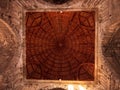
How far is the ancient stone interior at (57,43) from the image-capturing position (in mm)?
8773

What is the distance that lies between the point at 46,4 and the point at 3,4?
144 centimetres

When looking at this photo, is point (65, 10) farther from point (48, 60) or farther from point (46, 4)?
point (48, 60)

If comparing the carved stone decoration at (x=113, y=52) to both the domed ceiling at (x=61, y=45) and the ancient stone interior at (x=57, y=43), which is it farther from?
the domed ceiling at (x=61, y=45)

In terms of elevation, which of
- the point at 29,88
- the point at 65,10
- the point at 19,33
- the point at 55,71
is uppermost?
the point at 65,10

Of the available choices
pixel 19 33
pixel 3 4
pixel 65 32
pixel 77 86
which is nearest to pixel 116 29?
pixel 65 32

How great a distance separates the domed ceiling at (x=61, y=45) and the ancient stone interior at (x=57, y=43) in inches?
1.3

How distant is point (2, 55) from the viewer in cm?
912

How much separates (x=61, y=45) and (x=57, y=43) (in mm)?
152

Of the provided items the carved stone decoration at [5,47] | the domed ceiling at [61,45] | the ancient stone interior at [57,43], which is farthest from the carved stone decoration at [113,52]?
the carved stone decoration at [5,47]

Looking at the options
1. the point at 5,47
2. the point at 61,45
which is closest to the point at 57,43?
the point at 61,45

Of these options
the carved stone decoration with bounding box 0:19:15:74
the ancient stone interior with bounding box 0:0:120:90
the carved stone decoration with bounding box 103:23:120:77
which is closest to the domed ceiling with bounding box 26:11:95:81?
the ancient stone interior with bounding box 0:0:120:90

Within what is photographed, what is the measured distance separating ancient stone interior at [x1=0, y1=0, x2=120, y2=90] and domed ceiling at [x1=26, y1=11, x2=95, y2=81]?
3 centimetres

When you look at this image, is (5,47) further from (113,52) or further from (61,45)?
(113,52)

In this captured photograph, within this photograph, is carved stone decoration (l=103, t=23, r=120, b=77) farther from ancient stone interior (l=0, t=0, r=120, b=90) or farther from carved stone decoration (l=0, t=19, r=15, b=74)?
carved stone decoration (l=0, t=19, r=15, b=74)
